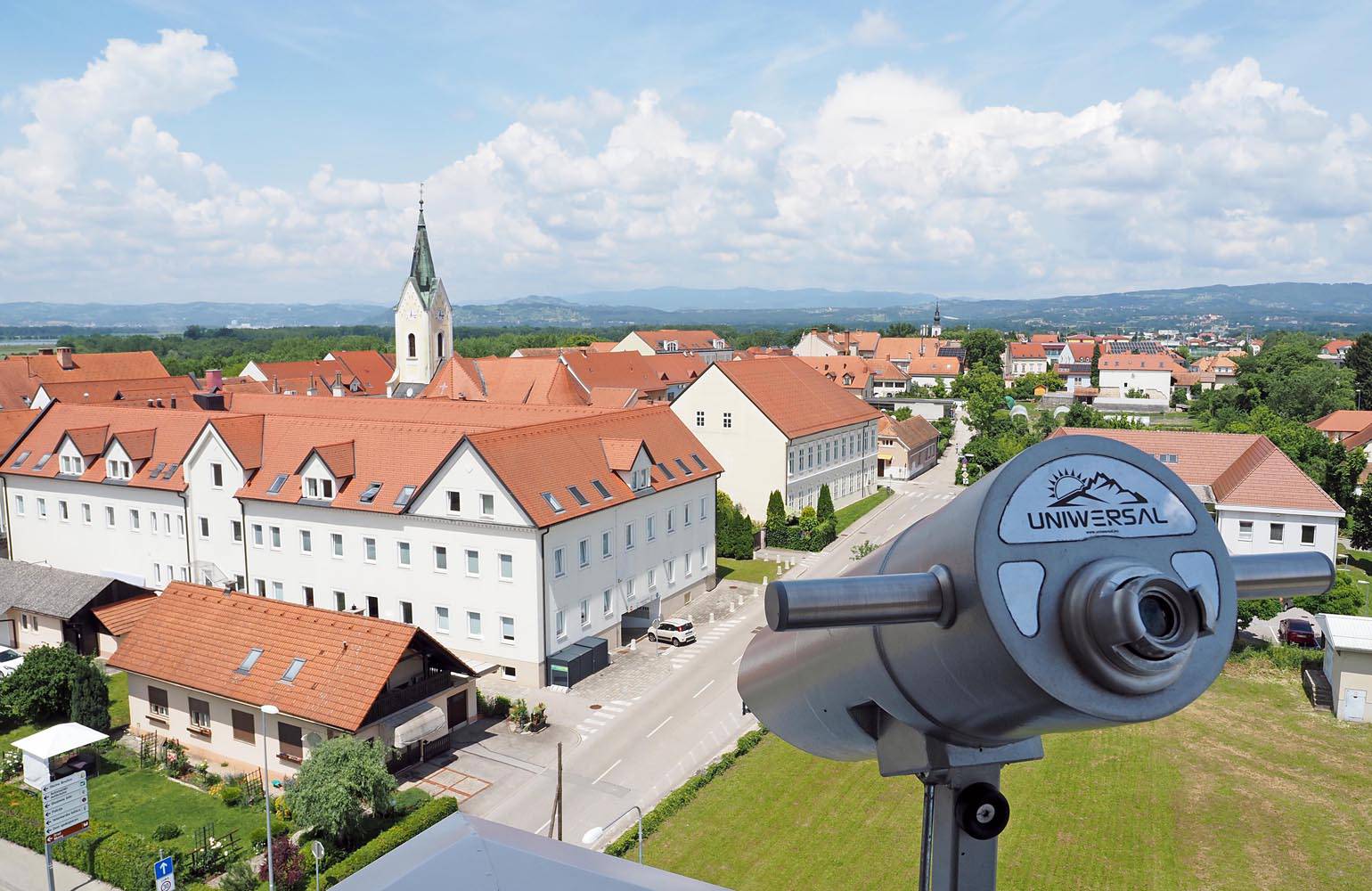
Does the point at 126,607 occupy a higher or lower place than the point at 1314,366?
lower

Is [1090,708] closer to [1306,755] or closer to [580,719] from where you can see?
[580,719]

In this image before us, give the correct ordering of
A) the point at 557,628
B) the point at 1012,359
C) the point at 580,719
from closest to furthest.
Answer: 1. the point at 580,719
2. the point at 557,628
3. the point at 1012,359

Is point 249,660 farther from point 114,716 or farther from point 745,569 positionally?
point 745,569

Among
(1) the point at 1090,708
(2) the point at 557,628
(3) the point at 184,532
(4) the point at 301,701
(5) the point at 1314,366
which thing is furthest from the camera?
(5) the point at 1314,366

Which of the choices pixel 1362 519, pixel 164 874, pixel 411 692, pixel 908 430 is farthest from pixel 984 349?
pixel 164 874

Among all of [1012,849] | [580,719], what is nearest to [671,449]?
[580,719]

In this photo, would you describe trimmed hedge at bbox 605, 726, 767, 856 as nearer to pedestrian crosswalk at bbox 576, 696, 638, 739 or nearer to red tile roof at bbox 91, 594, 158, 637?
pedestrian crosswalk at bbox 576, 696, 638, 739

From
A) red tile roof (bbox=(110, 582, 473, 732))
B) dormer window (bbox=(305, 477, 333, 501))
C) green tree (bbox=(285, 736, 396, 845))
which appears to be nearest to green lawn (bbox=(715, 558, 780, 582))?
dormer window (bbox=(305, 477, 333, 501))
